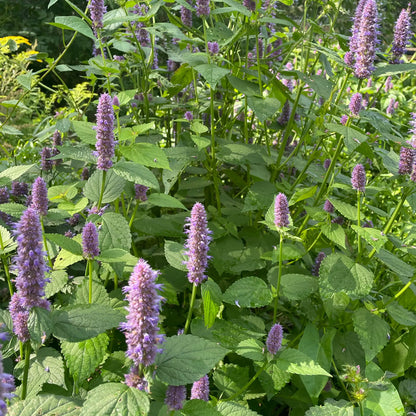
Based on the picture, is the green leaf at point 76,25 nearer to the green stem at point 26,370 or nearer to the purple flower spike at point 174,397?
the green stem at point 26,370

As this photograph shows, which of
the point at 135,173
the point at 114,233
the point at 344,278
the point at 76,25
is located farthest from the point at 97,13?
the point at 344,278

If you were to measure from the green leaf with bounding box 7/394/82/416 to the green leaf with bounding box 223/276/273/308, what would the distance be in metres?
0.76

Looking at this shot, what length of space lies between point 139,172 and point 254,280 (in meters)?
0.72

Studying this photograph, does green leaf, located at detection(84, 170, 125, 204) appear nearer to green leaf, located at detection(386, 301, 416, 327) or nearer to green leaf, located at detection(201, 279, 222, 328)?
green leaf, located at detection(201, 279, 222, 328)

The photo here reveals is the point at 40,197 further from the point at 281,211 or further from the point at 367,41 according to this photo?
the point at 367,41

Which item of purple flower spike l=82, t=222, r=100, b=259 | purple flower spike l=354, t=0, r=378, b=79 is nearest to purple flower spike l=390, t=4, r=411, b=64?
purple flower spike l=354, t=0, r=378, b=79

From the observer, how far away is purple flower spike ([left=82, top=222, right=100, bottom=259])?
151cm

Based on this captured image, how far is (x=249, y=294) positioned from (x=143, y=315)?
913 millimetres

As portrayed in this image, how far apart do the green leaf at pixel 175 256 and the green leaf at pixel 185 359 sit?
0.40 meters

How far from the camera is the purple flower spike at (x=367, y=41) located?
2072mm

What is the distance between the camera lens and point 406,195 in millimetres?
2123

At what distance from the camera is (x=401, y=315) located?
6.81 ft

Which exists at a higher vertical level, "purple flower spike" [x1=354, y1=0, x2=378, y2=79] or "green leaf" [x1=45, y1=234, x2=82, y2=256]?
"purple flower spike" [x1=354, y1=0, x2=378, y2=79]

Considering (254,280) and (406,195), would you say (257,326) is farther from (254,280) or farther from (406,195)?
(406,195)
